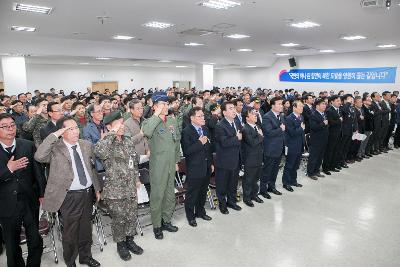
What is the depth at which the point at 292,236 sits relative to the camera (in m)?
3.76

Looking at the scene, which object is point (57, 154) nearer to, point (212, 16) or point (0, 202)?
point (0, 202)

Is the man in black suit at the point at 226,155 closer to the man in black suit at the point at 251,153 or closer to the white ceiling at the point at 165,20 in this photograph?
the man in black suit at the point at 251,153

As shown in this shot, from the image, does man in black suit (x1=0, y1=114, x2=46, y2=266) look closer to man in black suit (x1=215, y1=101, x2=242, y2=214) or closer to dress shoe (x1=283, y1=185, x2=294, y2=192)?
man in black suit (x1=215, y1=101, x2=242, y2=214)

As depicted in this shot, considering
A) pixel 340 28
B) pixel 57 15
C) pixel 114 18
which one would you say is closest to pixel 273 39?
pixel 340 28

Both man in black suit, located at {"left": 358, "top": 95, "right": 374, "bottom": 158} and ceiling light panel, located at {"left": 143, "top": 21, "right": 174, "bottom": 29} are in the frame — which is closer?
man in black suit, located at {"left": 358, "top": 95, "right": 374, "bottom": 158}

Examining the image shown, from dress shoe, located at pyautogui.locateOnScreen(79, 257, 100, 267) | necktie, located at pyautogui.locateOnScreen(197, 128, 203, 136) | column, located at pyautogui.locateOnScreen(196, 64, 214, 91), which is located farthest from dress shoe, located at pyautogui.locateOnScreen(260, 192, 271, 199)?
column, located at pyautogui.locateOnScreen(196, 64, 214, 91)

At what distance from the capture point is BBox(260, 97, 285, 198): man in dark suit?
16.0 feet

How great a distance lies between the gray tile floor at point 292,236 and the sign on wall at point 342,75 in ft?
36.7

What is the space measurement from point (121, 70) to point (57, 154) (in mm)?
17602

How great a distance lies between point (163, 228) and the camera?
3.90 metres

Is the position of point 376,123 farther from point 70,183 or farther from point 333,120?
point 70,183

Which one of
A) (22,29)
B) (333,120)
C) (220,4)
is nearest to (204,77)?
(22,29)

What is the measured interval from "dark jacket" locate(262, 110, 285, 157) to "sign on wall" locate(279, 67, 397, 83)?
1229cm

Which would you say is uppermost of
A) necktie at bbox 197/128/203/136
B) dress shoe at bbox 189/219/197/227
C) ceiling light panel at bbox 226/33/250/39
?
ceiling light panel at bbox 226/33/250/39
